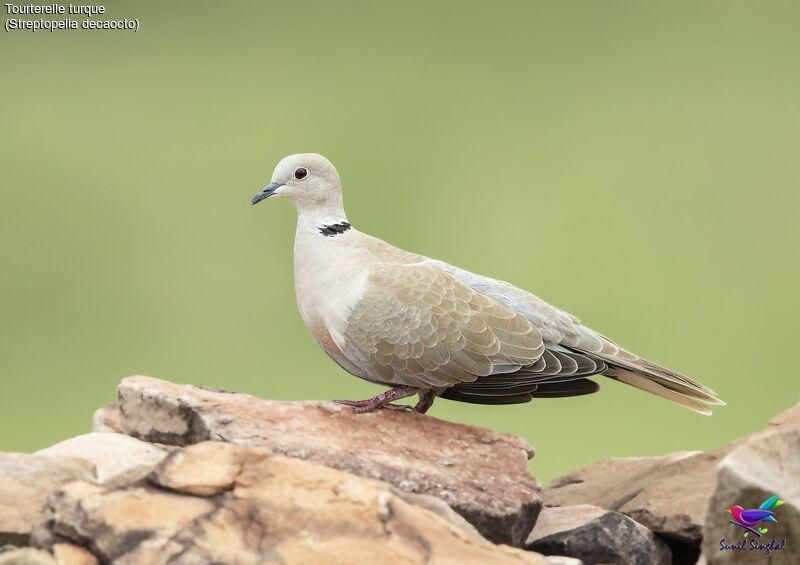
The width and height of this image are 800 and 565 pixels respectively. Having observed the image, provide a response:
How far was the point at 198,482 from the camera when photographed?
3.83 metres

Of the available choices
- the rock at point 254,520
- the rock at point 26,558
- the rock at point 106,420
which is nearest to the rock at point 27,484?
the rock at point 254,520

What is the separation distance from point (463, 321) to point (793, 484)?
4.95 ft

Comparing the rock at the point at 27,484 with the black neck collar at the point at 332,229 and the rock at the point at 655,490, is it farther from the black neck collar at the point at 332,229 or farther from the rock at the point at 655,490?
the rock at the point at 655,490

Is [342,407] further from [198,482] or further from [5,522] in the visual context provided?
[5,522]

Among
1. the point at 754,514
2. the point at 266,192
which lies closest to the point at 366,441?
the point at 266,192

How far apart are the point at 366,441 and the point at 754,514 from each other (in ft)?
5.27

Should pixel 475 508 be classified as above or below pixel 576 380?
below

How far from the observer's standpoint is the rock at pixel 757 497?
3.64 m

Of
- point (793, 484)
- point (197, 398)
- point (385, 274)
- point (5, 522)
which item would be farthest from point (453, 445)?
point (5, 522)

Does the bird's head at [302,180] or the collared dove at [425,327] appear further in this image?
the bird's head at [302,180]

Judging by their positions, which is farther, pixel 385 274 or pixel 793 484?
pixel 385 274

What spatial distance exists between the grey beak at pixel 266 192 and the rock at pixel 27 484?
52.2 inches

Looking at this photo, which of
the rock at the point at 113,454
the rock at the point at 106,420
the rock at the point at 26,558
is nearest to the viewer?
the rock at the point at 26,558

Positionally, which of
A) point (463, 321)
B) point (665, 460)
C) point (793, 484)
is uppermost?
point (463, 321)
